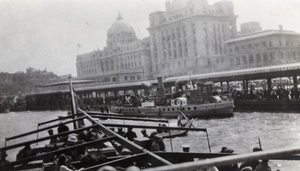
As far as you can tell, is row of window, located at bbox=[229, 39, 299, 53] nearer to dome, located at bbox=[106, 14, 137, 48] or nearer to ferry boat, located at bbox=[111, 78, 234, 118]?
ferry boat, located at bbox=[111, 78, 234, 118]

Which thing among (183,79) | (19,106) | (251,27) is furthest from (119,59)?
(183,79)

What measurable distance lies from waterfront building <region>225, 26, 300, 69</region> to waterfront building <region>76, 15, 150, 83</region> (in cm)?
3111

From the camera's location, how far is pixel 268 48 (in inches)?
2379

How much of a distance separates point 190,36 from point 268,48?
20965mm

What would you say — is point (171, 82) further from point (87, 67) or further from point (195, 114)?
point (87, 67)

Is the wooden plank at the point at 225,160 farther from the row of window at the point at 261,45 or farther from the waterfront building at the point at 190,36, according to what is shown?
the waterfront building at the point at 190,36

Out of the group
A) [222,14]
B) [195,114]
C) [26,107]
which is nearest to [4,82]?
[26,107]

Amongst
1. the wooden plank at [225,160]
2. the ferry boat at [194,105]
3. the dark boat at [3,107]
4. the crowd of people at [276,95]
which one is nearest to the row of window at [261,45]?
the crowd of people at [276,95]

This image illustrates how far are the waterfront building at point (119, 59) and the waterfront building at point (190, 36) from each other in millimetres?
6190

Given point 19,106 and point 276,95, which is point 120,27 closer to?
point 19,106

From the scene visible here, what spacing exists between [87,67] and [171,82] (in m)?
77.3

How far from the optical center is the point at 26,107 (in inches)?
3022

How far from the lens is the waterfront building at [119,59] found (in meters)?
86.6

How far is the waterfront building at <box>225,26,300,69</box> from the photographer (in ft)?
194
